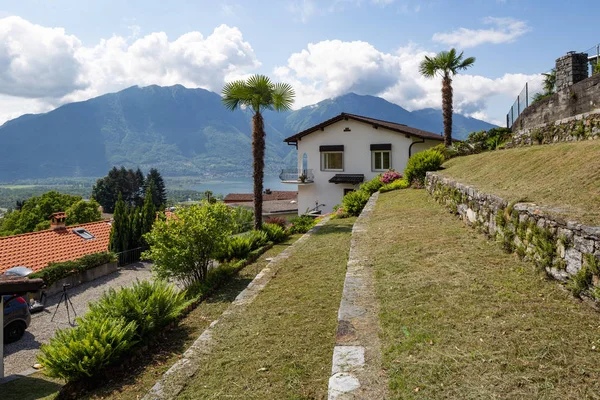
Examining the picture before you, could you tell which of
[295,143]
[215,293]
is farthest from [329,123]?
[215,293]

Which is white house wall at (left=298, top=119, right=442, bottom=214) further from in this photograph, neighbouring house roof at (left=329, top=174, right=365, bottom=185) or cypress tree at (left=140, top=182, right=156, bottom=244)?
cypress tree at (left=140, top=182, right=156, bottom=244)

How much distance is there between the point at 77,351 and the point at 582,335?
19.9 ft

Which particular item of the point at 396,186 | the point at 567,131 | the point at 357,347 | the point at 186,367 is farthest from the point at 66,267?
the point at 567,131

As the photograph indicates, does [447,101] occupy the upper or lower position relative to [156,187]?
upper

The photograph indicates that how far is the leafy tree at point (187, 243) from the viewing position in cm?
1034

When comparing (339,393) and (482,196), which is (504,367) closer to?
(339,393)

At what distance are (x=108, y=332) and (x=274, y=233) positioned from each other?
35.1 ft

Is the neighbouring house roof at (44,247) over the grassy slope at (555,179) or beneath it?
beneath

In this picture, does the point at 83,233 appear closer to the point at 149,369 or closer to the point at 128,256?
the point at 128,256

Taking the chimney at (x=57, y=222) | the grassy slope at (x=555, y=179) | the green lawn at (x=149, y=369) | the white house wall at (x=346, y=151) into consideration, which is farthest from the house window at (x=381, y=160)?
the chimney at (x=57, y=222)

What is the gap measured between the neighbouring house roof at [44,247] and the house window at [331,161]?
16.3m

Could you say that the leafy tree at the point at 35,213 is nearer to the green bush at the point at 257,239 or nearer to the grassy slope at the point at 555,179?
the green bush at the point at 257,239

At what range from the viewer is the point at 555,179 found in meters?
6.69

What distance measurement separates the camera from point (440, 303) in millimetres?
4426
